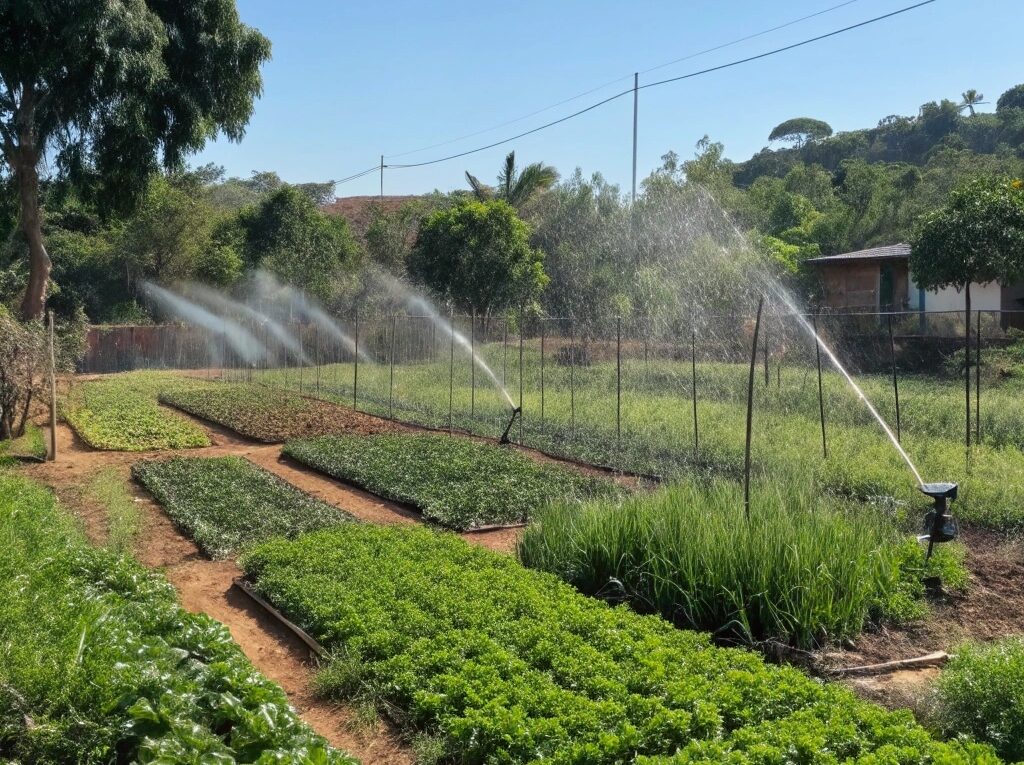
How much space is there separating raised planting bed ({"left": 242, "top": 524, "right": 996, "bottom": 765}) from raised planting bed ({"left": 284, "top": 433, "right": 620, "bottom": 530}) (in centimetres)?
279

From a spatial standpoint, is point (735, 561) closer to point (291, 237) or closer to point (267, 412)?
point (267, 412)

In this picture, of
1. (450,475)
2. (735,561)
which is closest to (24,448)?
(450,475)

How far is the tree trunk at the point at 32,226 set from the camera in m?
20.1

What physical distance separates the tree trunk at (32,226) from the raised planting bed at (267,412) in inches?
143

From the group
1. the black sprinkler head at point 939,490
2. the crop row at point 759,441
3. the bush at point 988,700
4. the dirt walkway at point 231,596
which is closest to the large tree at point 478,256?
the crop row at point 759,441

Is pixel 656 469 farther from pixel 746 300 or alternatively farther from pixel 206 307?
pixel 206 307

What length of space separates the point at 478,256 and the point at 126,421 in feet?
53.0

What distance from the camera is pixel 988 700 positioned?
4.53 m

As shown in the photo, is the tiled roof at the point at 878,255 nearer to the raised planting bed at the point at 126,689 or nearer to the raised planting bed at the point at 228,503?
the raised planting bed at the point at 228,503

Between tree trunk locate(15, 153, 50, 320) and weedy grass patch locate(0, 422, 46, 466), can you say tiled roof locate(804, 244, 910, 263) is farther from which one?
weedy grass patch locate(0, 422, 46, 466)

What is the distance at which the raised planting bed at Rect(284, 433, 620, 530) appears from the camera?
10.1 meters

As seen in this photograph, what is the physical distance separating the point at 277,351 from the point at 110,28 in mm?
13351

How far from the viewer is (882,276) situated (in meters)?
32.0

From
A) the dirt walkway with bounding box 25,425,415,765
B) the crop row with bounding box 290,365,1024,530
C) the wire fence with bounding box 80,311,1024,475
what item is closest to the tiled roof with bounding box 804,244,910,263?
the wire fence with bounding box 80,311,1024,475
